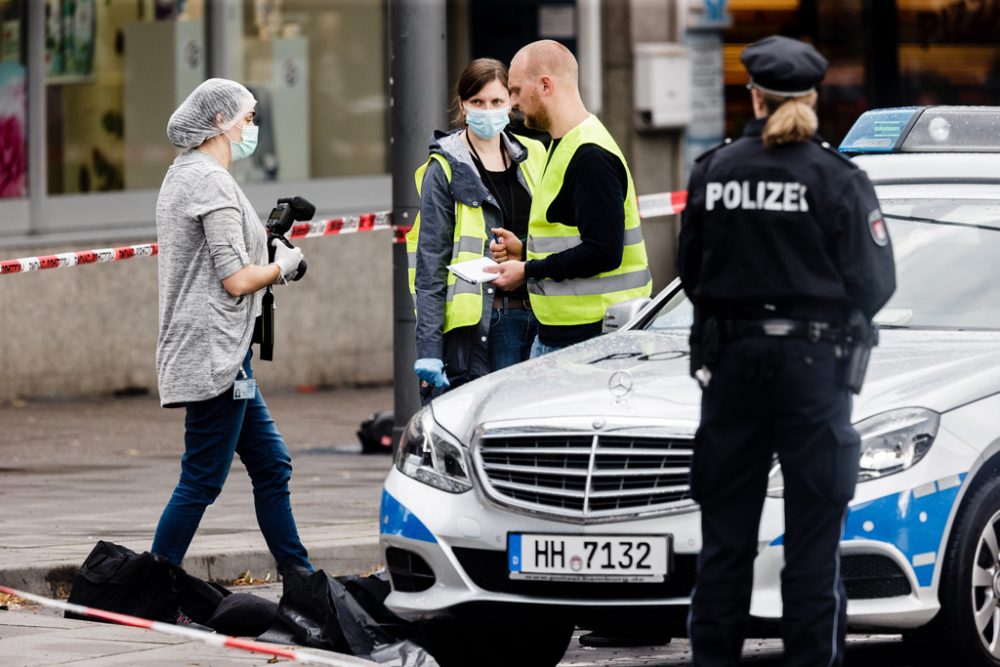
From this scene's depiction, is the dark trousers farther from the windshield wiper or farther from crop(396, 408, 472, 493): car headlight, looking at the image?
the windshield wiper

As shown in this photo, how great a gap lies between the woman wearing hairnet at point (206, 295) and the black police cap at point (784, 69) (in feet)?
7.96

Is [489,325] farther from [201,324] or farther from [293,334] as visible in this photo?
[293,334]

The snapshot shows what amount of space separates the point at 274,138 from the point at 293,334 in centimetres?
151

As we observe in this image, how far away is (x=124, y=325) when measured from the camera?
15.1 meters

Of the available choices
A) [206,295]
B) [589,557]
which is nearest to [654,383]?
[589,557]

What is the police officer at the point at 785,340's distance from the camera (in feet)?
17.8

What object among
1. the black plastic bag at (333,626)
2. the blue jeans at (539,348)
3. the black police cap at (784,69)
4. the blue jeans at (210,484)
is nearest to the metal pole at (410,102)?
the blue jeans at (539,348)

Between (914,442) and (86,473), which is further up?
(914,442)

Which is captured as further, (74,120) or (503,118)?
(74,120)

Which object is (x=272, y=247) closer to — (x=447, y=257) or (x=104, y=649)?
(x=447, y=257)

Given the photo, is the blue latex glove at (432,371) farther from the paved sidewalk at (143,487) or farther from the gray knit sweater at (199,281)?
the paved sidewalk at (143,487)

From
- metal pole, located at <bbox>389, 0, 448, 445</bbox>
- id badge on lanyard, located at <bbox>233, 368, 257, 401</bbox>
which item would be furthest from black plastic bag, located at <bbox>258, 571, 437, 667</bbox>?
metal pole, located at <bbox>389, 0, 448, 445</bbox>

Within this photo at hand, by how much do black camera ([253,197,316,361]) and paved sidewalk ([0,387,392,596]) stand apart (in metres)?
0.97

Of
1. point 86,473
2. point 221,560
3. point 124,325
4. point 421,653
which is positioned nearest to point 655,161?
point 124,325
